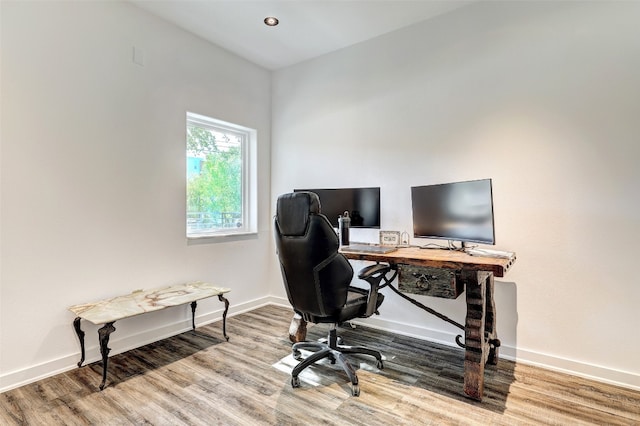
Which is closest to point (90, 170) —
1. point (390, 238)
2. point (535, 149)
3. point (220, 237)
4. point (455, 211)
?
point (220, 237)

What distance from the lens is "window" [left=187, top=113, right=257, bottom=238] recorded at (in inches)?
133

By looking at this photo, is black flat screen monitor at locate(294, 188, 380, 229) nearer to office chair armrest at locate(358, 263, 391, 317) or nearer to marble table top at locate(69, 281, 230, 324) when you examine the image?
office chair armrest at locate(358, 263, 391, 317)

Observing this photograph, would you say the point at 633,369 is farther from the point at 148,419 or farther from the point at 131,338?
the point at 131,338

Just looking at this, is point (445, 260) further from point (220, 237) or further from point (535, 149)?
point (220, 237)

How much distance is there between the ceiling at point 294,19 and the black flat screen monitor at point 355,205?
5.10 ft

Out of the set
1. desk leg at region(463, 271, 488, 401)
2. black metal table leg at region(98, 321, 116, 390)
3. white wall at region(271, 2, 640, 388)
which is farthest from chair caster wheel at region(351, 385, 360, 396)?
black metal table leg at region(98, 321, 116, 390)

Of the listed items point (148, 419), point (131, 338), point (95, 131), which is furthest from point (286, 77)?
point (148, 419)

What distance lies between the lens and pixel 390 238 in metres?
2.88

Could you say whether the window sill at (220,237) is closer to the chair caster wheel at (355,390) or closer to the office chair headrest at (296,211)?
the office chair headrest at (296,211)

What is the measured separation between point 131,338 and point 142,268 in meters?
0.58

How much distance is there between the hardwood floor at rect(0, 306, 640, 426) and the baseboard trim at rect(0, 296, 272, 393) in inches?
2.5

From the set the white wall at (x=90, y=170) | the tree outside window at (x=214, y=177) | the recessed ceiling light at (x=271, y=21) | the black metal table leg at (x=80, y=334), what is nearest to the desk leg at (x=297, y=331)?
the white wall at (x=90, y=170)

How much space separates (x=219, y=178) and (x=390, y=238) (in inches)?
79.0

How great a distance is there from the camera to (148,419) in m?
1.84
